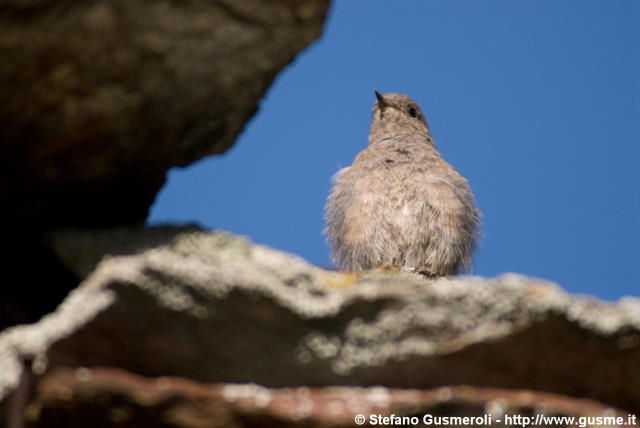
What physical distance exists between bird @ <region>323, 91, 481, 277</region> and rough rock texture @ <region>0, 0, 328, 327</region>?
13.3ft

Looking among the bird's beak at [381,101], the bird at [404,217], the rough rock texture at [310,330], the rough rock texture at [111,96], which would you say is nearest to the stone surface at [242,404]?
the rough rock texture at [310,330]

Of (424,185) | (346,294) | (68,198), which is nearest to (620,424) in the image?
(346,294)

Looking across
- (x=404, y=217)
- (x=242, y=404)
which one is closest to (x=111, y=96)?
(x=242, y=404)

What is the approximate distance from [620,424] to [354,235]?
198 inches

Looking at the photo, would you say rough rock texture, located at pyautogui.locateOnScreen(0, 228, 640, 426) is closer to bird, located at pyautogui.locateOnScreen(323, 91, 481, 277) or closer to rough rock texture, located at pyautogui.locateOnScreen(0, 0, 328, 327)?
rough rock texture, located at pyautogui.locateOnScreen(0, 0, 328, 327)

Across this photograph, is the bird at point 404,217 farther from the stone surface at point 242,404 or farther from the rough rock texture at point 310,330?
the stone surface at point 242,404

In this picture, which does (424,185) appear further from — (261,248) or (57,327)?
(57,327)

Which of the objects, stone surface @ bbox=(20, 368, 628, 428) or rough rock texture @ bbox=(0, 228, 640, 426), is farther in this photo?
rough rock texture @ bbox=(0, 228, 640, 426)

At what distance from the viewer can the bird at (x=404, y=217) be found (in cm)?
735

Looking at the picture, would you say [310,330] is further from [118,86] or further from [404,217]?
[404,217]

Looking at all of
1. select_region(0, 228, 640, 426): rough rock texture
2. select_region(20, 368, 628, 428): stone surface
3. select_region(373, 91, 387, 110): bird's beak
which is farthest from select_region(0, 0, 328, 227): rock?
select_region(373, 91, 387, 110): bird's beak

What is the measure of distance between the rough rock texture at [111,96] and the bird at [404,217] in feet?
13.3

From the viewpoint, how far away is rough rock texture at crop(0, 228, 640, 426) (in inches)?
97.2

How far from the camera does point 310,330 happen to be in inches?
101
